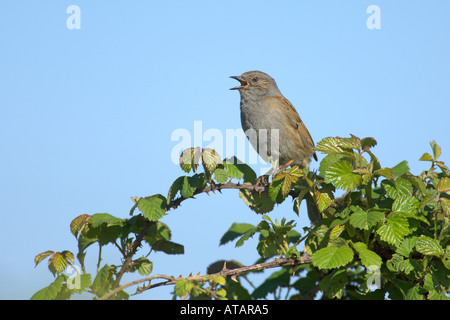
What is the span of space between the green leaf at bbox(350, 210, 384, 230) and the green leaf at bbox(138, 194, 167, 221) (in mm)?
1073

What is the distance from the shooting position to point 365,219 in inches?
111

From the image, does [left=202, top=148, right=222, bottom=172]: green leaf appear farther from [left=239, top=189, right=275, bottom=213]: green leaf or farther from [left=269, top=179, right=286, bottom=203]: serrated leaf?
[left=239, top=189, right=275, bottom=213]: green leaf

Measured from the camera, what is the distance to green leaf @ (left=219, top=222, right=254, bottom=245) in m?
4.21

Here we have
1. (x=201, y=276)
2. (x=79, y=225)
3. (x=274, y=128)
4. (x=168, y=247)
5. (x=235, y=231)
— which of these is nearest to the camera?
(x=201, y=276)

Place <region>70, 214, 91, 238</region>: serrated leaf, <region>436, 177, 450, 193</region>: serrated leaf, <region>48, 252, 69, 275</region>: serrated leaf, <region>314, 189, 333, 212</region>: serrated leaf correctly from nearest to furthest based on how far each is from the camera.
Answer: <region>48, 252, 69, 275</region>: serrated leaf → <region>436, 177, 450, 193</region>: serrated leaf → <region>314, 189, 333, 212</region>: serrated leaf → <region>70, 214, 91, 238</region>: serrated leaf

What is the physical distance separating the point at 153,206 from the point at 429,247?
153 centimetres

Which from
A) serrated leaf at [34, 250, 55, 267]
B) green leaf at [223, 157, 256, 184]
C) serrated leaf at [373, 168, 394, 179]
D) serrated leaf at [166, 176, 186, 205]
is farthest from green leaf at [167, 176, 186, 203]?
serrated leaf at [373, 168, 394, 179]

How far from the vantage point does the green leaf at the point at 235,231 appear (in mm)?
4211

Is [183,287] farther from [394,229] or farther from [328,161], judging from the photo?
[328,161]

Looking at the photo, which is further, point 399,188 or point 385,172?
point 399,188

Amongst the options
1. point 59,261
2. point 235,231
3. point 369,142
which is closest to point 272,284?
point 235,231

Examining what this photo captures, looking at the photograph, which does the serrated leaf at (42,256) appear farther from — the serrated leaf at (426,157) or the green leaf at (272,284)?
the serrated leaf at (426,157)
